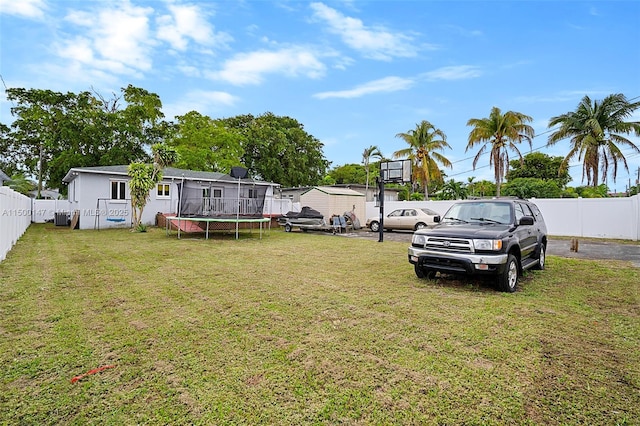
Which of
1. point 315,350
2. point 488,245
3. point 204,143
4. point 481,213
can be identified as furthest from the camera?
point 204,143

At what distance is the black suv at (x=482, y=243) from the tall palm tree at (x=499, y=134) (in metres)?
17.6

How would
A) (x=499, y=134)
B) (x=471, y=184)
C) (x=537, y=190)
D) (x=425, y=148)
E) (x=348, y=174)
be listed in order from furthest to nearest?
(x=348, y=174) → (x=471, y=184) → (x=537, y=190) → (x=425, y=148) → (x=499, y=134)

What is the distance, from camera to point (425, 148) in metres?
27.7

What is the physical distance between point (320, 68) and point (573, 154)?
16.9 meters

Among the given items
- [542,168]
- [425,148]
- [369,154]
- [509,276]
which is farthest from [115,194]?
[542,168]

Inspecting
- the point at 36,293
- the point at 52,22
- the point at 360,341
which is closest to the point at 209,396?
the point at 360,341

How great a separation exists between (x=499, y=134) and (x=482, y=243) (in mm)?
20866

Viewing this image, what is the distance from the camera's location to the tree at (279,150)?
118ft

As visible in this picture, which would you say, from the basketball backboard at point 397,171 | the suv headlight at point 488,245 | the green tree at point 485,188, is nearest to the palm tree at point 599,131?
the basketball backboard at point 397,171

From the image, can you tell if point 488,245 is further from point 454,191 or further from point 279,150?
point 279,150

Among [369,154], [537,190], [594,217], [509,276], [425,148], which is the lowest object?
[509,276]

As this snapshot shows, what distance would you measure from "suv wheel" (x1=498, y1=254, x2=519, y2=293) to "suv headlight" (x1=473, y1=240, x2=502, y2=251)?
14.4 inches

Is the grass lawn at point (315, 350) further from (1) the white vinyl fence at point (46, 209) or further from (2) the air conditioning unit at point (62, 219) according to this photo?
(1) the white vinyl fence at point (46, 209)

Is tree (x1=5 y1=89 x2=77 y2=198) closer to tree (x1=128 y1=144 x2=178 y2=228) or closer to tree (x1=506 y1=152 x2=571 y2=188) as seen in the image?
tree (x1=128 y1=144 x2=178 y2=228)
